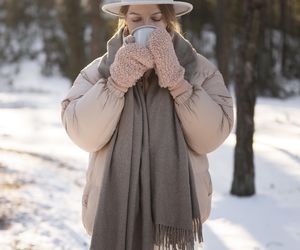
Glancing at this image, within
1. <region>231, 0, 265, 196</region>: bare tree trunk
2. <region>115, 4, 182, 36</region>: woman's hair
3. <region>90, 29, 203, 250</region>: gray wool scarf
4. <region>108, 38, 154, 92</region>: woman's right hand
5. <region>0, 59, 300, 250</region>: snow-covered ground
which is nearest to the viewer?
<region>108, 38, 154, 92</region>: woman's right hand

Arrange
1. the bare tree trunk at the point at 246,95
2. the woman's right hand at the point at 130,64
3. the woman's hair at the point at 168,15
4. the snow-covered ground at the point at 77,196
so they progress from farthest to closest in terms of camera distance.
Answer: the bare tree trunk at the point at 246,95 < the snow-covered ground at the point at 77,196 < the woman's hair at the point at 168,15 < the woman's right hand at the point at 130,64

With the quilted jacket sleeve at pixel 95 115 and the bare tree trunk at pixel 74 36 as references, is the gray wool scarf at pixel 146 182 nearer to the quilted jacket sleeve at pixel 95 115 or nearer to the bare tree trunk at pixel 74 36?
the quilted jacket sleeve at pixel 95 115

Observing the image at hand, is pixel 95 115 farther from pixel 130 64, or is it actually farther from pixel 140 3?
pixel 140 3

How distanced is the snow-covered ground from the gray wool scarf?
6.58 ft

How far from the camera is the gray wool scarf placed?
217 cm

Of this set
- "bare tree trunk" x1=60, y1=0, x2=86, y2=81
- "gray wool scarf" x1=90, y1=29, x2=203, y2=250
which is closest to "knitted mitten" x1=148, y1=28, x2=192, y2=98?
"gray wool scarf" x1=90, y1=29, x2=203, y2=250

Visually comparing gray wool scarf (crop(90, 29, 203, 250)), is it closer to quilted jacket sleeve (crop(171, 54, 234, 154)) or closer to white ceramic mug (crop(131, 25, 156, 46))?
quilted jacket sleeve (crop(171, 54, 234, 154))

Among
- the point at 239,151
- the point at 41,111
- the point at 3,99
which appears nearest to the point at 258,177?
the point at 239,151

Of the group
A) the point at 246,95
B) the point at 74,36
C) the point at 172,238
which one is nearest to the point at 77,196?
the point at 246,95

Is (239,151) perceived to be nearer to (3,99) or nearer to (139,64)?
(139,64)

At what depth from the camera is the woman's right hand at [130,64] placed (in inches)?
80.6

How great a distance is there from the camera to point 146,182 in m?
2.18

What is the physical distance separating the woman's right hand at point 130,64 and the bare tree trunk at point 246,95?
3.48m

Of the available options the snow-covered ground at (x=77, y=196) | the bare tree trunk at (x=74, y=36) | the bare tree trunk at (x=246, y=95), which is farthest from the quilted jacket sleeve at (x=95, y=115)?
the bare tree trunk at (x=74, y=36)
